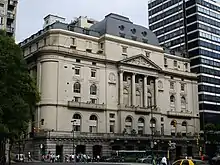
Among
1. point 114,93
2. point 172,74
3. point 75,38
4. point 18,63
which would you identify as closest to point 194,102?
point 172,74

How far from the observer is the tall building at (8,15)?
58.7m

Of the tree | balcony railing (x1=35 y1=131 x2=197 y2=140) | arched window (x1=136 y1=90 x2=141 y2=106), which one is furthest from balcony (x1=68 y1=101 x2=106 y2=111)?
the tree

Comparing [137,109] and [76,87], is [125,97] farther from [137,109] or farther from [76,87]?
[76,87]

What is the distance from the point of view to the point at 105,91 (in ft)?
276

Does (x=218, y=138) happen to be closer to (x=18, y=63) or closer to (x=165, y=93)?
(x=165, y=93)

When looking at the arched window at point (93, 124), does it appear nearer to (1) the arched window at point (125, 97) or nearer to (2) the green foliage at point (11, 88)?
(1) the arched window at point (125, 97)

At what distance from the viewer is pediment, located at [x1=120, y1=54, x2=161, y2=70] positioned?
87250mm

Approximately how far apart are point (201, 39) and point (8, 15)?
65.4 m

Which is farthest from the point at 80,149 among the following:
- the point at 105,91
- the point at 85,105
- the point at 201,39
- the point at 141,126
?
the point at 201,39

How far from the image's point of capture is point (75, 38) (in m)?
82.9

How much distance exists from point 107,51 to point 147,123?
64.2 ft

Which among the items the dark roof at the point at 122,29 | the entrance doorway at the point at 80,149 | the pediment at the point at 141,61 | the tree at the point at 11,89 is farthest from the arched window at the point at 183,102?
the tree at the point at 11,89

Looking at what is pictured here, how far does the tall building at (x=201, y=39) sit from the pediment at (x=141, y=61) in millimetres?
19200

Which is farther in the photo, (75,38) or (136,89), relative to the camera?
(136,89)
